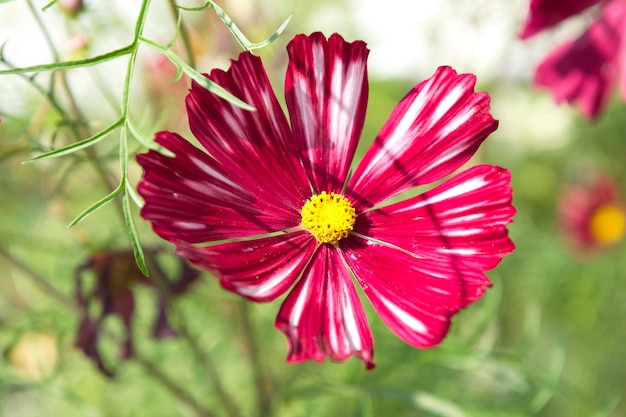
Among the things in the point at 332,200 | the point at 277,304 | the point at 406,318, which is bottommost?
the point at 406,318

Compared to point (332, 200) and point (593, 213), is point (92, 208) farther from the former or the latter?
point (593, 213)

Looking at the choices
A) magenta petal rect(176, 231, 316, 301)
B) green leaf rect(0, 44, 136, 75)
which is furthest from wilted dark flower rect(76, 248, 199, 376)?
green leaf rect(0, 44, 136, 75)

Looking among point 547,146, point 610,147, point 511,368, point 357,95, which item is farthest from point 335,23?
point 357,95

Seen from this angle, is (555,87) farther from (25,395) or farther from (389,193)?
(25,395)

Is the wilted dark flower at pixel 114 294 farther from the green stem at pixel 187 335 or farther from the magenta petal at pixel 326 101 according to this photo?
the magenta petal at pixel 326 101

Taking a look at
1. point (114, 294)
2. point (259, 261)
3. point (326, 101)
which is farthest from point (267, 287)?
point (114, 294)

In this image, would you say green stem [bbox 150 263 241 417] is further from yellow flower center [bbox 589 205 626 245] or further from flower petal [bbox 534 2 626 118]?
yellow flower center [bbox 589 205 626 245]
